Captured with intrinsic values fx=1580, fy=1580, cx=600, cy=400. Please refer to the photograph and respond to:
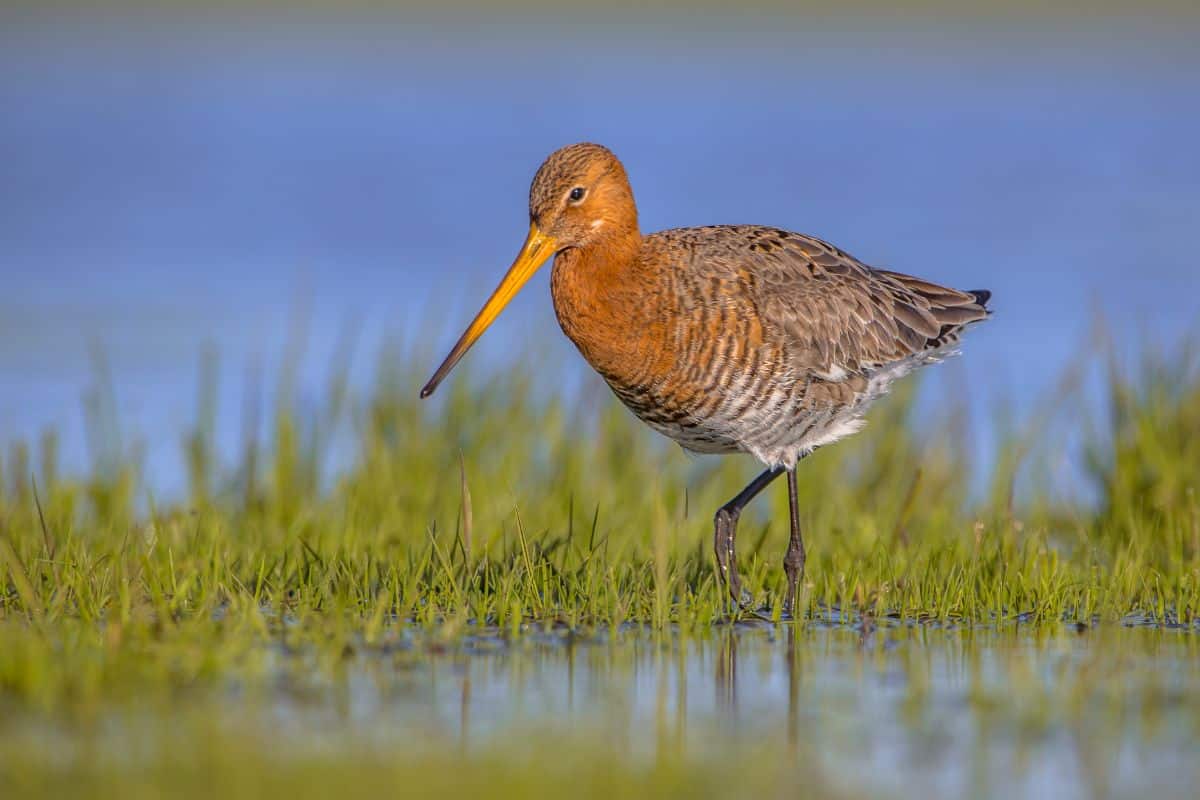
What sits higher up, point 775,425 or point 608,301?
point 608,301

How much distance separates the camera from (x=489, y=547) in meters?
7.41

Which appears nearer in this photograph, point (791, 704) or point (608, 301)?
point (791, 704)

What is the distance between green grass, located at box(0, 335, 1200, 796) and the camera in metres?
4.96

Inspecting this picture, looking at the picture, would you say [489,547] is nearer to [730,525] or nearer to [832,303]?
[730,525]

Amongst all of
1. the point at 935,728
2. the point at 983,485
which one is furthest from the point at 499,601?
the point at 983,485

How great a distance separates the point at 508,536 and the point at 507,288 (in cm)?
132

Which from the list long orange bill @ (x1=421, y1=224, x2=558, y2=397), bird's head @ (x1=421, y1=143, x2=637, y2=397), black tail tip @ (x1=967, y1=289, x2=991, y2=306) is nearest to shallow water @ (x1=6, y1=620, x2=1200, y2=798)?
long orange bill @ (x1=421, y1=224, x2=558, y2=397)

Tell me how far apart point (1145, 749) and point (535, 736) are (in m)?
1.79

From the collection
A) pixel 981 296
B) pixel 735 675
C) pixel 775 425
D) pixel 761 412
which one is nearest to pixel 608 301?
pixel 761 412

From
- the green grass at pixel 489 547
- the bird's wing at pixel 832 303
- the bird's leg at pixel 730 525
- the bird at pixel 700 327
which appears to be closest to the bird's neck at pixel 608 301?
the bird at pixel 700 327

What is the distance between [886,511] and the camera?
873cm

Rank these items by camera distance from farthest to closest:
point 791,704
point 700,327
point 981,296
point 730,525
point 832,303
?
point 981,296 → point 832,303 → point 730,525 → point 700,327 → point 791,704

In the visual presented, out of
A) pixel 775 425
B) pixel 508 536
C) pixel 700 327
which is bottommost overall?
pixel 508 536

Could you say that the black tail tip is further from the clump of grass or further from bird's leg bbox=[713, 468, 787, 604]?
bird's leg bbox=[713, 468, 787, 604]
